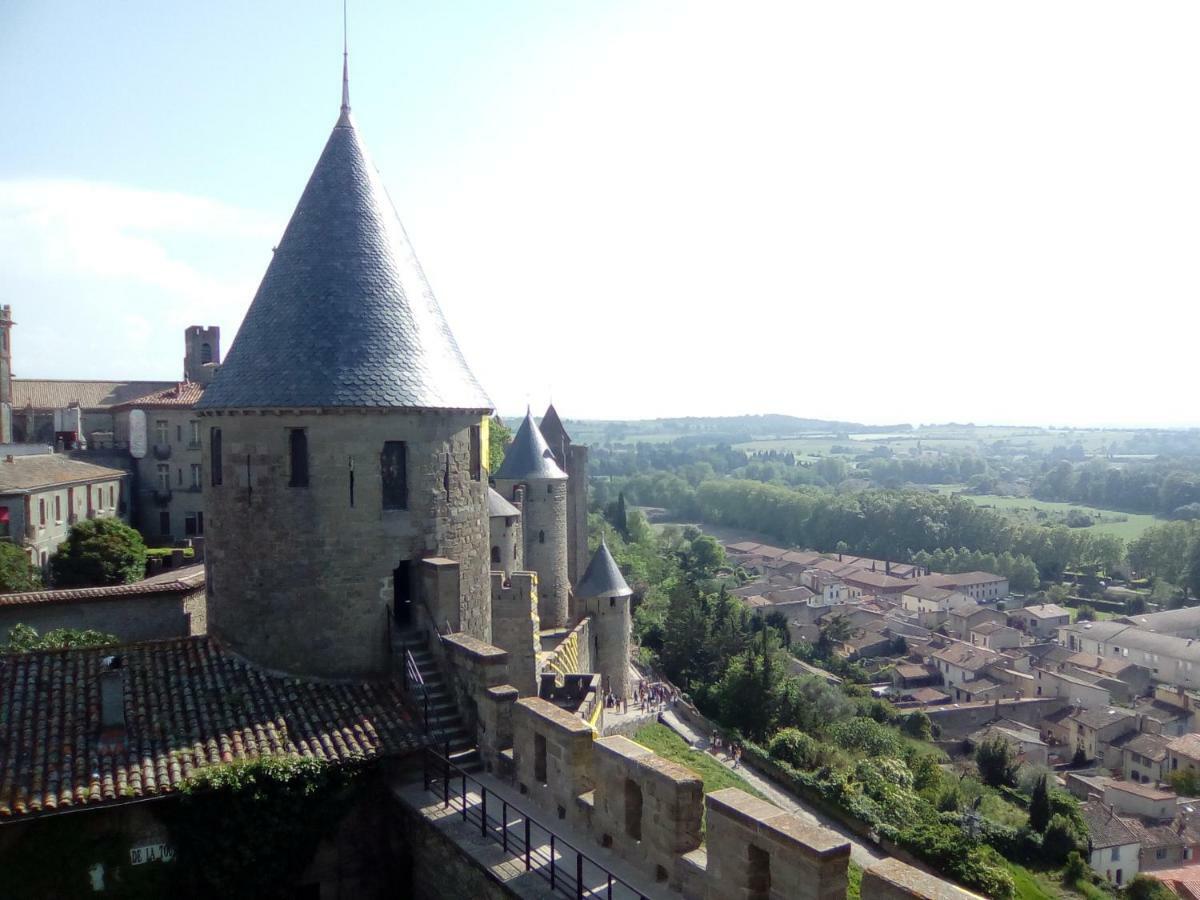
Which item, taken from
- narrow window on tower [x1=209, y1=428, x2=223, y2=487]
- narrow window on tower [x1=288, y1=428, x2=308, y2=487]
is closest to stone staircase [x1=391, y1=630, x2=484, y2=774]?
narrow window on tower [x1=288, y1=428, x2=308, y2=487]

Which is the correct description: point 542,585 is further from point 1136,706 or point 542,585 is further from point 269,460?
point 1136,706

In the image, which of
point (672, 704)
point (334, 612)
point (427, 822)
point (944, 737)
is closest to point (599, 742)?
point (427, 822)

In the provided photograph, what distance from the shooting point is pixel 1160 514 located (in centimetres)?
17900

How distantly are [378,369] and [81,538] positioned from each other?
25237mm

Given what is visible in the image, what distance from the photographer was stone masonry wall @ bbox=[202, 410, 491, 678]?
13.6m

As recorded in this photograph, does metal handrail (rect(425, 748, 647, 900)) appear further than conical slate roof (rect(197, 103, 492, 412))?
No

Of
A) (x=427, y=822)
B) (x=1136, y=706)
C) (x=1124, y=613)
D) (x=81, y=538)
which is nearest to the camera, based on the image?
(x=427, y=822)

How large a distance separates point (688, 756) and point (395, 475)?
2894 cm

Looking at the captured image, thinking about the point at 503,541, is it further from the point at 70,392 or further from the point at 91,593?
the point at 70,392

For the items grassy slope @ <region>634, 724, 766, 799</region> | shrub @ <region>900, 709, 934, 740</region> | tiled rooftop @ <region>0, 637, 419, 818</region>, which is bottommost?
shrub @ <region>900, 709, 934, 740</region>

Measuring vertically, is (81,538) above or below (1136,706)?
above

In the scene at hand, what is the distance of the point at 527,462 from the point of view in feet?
142

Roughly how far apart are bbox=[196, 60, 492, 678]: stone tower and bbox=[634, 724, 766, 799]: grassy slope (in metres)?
25.0

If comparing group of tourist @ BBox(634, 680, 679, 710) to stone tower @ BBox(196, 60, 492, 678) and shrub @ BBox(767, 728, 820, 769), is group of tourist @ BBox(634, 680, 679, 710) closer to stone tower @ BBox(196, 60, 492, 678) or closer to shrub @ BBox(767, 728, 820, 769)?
shrub @ BBox(767, 728, 820, 769)
